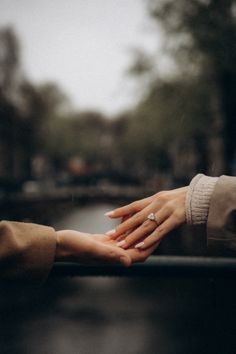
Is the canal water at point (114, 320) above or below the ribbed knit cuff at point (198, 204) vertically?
below

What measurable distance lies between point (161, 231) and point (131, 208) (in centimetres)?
10

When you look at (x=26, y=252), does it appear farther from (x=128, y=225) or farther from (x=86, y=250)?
(x=128, y=225)

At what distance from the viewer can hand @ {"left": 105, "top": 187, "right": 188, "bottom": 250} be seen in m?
1.37

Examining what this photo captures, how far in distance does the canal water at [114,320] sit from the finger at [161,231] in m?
0.67

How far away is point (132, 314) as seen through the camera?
5898 mm

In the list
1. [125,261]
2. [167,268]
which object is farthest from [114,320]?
[125,261]

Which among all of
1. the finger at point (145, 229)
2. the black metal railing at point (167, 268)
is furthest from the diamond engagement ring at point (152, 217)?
the black metal railing at point (167, 268)

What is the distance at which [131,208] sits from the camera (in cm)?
143

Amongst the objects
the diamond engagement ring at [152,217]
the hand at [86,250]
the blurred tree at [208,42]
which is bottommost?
the hand at [86,250]

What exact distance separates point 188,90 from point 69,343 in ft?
47.0

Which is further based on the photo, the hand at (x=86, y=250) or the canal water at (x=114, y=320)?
the canal water at (x=114, y=320)

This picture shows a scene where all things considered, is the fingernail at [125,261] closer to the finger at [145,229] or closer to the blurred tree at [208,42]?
the finger at [145,229]

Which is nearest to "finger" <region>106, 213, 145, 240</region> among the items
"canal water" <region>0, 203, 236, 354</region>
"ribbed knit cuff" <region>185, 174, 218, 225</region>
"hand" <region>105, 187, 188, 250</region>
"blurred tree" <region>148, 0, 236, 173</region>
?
"hand" <region>105, 187, 188, 250</region>

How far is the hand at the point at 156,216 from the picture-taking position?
54.0 inches
